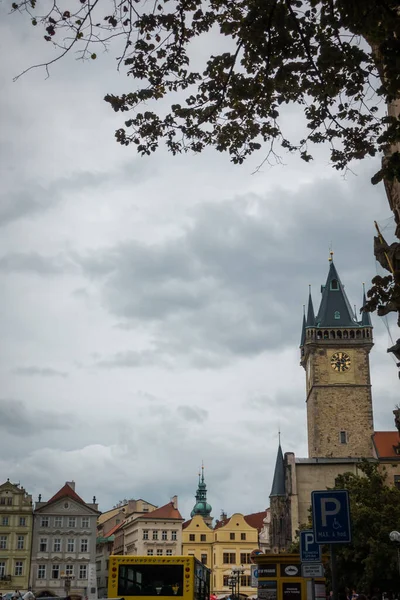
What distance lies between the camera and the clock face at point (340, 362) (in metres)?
84.6

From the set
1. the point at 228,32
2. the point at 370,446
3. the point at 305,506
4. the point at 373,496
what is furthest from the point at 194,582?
the point at 370,446

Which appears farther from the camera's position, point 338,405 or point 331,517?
point 338,405

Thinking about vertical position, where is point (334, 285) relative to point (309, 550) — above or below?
above

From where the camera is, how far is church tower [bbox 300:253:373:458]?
80.6 metres

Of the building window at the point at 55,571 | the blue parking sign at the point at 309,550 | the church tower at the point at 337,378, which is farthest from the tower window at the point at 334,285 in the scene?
the blue parking sign at the point at 309,550

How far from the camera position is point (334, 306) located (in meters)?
89.6

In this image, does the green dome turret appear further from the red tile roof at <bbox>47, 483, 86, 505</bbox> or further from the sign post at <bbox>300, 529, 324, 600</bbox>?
the sign post at <bbox>300, 529, 324, 600</bbox>

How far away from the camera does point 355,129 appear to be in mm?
9859

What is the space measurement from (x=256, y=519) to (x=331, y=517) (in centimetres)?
10150

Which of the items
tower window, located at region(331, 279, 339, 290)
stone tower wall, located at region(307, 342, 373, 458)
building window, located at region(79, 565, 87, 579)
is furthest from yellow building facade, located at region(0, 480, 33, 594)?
tower window, located at region(331, 279, 339, 290)

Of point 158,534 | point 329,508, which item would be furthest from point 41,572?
point 329,508

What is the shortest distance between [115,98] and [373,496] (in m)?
36.0

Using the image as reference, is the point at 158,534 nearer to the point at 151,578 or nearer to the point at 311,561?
the point at 151,578

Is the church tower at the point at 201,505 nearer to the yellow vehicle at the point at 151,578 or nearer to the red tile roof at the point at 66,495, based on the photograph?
the red tile roof at the point at 66,495
